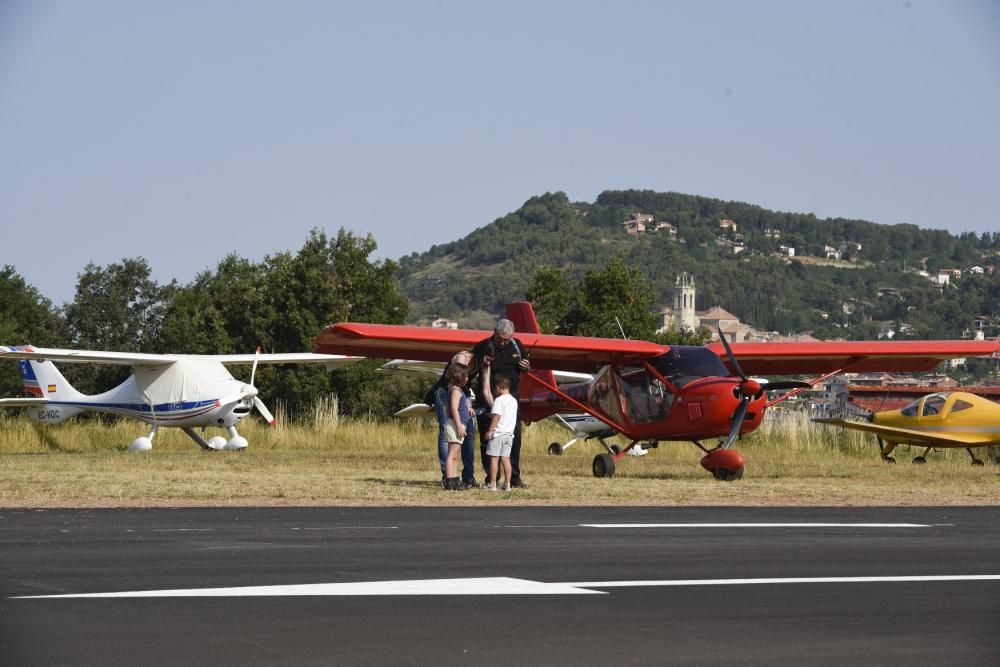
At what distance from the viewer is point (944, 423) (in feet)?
77.0

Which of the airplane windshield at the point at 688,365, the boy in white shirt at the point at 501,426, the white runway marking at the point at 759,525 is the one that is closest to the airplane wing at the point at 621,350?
the airplane windshield at the point at 688,365

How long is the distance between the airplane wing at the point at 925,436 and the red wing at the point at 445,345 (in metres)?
5.60

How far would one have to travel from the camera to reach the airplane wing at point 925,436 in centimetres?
2325

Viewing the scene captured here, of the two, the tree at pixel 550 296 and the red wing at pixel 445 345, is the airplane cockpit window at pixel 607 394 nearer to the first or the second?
the red wing at pixel 445 345

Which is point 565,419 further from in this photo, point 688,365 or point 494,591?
point 494,591

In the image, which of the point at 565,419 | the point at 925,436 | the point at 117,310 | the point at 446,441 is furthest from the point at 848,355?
the point at 117,310

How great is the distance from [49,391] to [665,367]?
1728 cm

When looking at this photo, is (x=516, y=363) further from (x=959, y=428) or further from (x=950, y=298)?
(x=950, y=298)

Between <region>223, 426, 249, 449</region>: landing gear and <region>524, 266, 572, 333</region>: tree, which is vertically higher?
<region>524, 266, 572, 333</region>: tree

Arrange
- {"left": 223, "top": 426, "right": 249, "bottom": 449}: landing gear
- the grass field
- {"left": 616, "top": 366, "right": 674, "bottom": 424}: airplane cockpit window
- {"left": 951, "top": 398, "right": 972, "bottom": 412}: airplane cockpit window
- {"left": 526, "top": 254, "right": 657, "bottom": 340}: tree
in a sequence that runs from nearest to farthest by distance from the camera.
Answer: the grass field → {"left": 616, "top": 366, "right": 674, "bottom": 424}: airplane cockpit window → {"left": 951, "top": 398, "right": 972, "bottom": 412}: airplane cockpit window → {"left": 223, "top": 426, "right": 249, "bottom": 449}: landing gear → {"left": 526, "top": 254, "right": 657, "bottom": 340}: tree

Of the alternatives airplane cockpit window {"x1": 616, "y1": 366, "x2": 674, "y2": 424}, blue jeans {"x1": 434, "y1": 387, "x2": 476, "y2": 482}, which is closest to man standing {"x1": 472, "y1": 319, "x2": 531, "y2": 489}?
blue jeans {"x1": 434, "y1": 387, "x2": 476, "y2": 482}

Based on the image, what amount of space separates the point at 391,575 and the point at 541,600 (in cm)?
125

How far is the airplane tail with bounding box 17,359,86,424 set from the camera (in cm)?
3084

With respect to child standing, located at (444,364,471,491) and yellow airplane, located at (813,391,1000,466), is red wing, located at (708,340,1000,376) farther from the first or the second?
child standing, located at (444,364,471,491)
